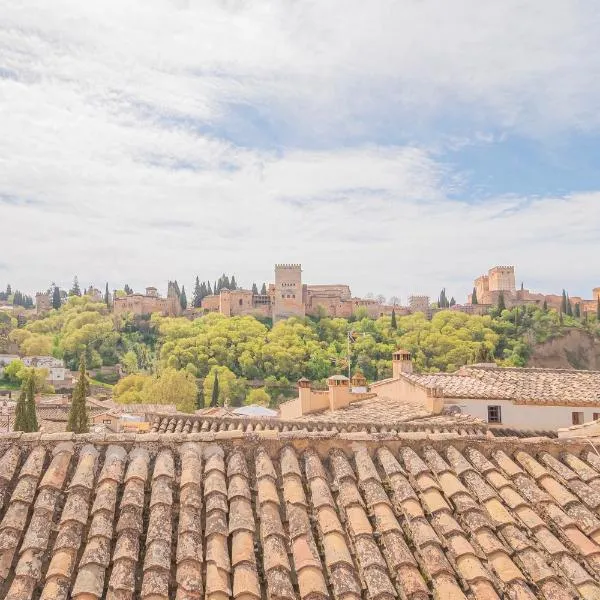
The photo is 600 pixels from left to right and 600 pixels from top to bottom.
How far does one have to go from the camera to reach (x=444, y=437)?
6070mm

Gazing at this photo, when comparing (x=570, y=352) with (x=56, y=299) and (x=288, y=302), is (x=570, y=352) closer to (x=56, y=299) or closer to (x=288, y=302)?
(x=288, y=302)

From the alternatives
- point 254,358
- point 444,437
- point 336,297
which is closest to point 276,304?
point 336,297

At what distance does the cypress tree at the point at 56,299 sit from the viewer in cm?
14816

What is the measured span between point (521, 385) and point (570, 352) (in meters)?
84.3

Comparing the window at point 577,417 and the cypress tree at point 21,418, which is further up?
the window at point 577,417

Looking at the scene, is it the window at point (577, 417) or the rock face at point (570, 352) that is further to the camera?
the rock face at point (570, 352)

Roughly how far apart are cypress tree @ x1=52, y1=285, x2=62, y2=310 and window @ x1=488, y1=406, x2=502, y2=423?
138212 millimetres

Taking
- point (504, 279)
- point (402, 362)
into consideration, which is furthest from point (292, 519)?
point (504, 279)

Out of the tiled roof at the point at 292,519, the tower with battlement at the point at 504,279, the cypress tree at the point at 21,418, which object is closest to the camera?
the tiled roof at the point at 292,519

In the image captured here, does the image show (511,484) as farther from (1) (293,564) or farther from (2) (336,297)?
(2) (336,297)

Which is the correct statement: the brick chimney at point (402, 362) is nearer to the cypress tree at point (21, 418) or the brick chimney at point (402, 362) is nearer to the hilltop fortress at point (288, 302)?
the cypress tree at point (21, 418)

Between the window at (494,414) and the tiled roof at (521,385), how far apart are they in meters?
0.33

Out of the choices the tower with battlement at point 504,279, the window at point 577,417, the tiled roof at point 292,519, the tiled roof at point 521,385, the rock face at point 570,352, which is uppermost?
the tower with battlement at point 504,279

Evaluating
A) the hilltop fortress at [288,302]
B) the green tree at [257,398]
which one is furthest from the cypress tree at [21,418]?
the hilltop fortress at [288,302]
